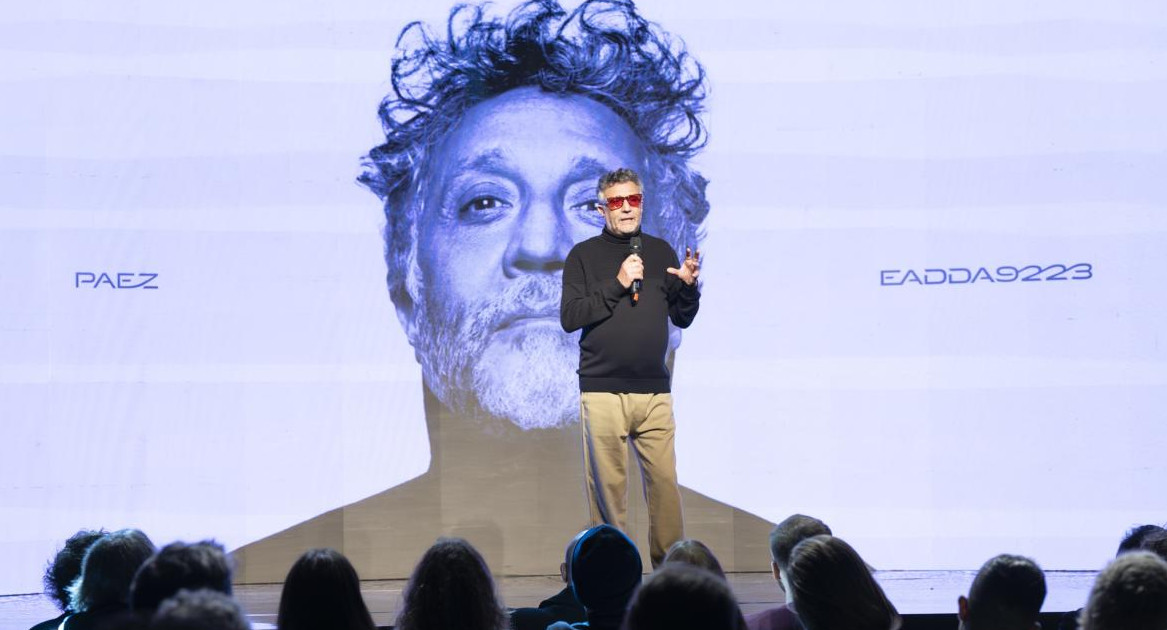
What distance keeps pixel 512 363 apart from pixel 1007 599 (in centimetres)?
280

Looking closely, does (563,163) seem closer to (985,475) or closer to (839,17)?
(839,17)

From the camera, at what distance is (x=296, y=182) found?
183 inches

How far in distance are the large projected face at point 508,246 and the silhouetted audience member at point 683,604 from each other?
305 cm

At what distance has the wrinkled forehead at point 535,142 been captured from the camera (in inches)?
185

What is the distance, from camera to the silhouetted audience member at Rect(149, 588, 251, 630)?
1.44 m

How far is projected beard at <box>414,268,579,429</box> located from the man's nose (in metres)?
0.07

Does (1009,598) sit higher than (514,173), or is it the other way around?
(514,173)

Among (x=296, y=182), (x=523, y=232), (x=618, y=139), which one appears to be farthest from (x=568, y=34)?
(x=296, y=182)

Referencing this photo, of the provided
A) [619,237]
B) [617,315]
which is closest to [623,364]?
[617,315]

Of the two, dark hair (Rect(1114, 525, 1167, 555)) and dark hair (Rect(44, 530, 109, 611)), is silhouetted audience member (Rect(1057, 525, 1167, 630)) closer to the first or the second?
dark hair (Rect(1114, 525, 1167, 555))

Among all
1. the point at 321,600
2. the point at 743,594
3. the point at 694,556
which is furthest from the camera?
the point at 743,594

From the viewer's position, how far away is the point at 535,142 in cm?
472

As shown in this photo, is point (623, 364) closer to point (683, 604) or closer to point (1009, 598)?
point (1009, 598)

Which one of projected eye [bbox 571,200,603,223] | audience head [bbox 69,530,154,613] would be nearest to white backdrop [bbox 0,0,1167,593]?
projected eye [bbox 571,200,603,223]
